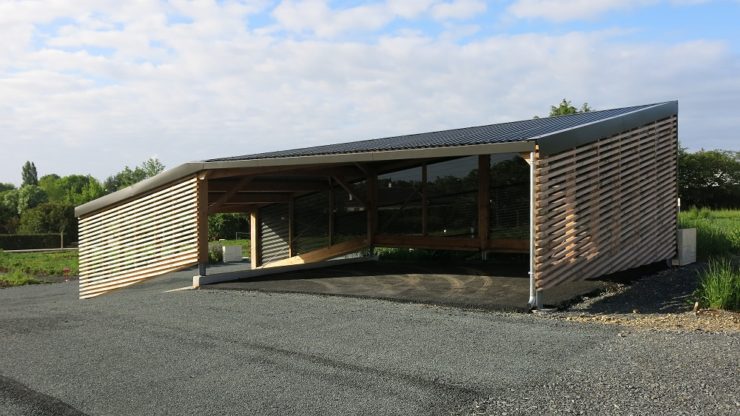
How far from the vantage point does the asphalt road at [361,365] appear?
4.55m

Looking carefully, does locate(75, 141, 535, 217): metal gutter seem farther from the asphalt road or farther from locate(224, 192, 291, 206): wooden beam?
locate(224, 192, 291, 206): wooden beam

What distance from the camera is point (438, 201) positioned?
1551cm

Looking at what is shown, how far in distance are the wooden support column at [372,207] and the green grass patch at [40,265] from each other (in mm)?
12979

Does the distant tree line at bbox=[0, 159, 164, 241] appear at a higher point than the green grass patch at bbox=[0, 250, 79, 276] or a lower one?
higher

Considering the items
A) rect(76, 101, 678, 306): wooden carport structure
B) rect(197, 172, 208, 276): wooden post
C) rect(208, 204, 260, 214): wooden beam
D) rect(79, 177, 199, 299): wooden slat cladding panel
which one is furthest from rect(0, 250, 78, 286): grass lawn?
rect(197, 172, 208, 276): wooden post

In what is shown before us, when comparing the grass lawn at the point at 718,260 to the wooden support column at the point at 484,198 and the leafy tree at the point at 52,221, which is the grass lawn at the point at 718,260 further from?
the leafy tree at the point at 52,221

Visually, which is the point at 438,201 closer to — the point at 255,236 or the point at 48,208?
the point at 255,236

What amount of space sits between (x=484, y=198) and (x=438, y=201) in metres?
1.49

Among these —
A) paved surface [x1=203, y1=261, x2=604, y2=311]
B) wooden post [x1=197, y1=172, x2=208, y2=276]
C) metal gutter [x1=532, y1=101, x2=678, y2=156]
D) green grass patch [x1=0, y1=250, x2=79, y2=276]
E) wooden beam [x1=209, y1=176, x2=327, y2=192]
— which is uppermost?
metal gutter [x1=532, y1=101, x2=678, y2=156]

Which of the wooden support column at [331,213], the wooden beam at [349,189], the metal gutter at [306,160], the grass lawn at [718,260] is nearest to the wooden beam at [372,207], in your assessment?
the wooden beam at [349,189]

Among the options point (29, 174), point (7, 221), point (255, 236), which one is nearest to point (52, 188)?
point (29, 174)

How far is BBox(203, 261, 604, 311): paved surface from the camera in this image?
9062 mm

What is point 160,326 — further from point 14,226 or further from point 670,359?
point 14,226

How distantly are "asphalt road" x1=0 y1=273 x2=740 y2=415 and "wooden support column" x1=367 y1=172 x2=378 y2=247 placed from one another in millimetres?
8116
